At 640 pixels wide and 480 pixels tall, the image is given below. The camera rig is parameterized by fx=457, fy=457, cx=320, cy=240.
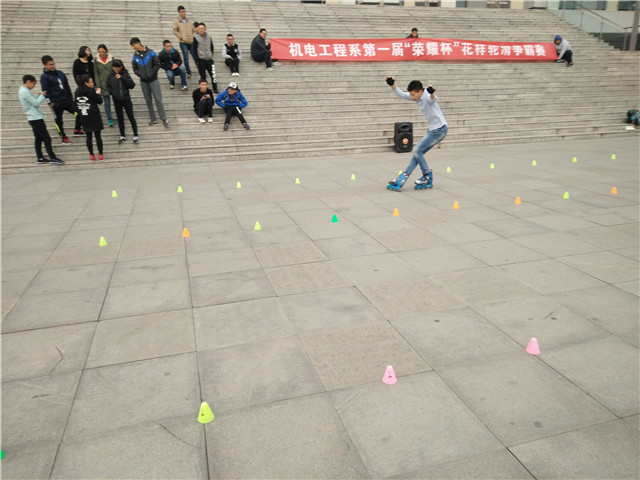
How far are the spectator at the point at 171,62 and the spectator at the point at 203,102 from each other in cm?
153

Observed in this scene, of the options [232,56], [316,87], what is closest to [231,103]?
[232,56]

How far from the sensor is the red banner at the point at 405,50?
17891 mm

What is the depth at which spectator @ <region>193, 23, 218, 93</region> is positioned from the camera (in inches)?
574

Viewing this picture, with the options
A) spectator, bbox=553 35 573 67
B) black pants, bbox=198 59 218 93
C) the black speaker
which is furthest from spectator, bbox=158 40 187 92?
spectator, bbox=553 35 573 67

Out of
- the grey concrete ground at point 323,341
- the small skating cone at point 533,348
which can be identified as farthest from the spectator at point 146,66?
the small skating cone at point 533,348

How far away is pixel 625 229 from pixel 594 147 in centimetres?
877

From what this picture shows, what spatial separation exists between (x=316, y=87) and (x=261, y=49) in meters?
2.68

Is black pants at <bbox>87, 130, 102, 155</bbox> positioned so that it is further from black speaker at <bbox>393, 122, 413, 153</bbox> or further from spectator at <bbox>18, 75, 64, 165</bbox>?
black speaker at <bbox>393, 122, 413, 153</bbox>

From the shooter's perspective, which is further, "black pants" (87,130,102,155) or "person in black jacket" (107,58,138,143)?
"person in black jacket" (107,58,138,143)

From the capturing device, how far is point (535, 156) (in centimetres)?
1230

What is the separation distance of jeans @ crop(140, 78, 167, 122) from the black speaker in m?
6.64

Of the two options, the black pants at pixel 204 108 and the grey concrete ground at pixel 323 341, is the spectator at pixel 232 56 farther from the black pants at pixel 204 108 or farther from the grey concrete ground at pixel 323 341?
the grey concrete ground at pixel 323 341

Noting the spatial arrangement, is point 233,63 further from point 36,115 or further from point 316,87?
point 36,115

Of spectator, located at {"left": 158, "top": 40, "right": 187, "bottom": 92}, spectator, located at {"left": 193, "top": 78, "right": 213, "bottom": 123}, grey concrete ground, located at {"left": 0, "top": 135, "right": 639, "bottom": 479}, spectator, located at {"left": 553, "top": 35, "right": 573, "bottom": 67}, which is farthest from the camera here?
spectator, located at {"left": 553, "top": 35, "right": 573, "bottom": 67}
